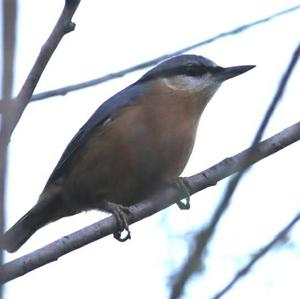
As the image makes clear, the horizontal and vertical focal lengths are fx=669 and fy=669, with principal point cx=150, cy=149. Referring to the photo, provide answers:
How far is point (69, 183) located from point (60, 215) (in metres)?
0.26

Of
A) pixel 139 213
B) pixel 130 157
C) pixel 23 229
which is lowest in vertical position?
pixel 23 229

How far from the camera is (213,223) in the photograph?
1448 millimetres

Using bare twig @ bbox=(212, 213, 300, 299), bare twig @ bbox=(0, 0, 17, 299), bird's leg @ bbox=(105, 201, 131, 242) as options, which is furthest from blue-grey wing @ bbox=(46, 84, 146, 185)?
bare twig @ bbox=(0, 0, 17, 299)

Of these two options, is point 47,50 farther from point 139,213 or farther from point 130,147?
point 130,147

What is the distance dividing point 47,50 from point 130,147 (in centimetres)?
206

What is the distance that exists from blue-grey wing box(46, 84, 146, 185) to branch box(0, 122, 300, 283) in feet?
4.09

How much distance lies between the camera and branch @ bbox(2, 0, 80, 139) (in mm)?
2588

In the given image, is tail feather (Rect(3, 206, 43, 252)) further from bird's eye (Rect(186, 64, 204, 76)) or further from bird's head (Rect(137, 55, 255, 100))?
bird's eye (Rect(186, 64, 204, 76))

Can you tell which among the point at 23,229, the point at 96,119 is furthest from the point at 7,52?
the point at 96,119

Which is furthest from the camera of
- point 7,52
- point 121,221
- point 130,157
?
point 130,157

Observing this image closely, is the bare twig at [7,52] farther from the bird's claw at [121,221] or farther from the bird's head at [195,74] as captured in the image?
the bird's head at [195,74]

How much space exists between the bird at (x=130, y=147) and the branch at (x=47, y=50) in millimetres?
1652

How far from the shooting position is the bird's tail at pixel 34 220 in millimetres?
4945

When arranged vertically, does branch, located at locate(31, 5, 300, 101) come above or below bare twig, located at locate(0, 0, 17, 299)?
below
